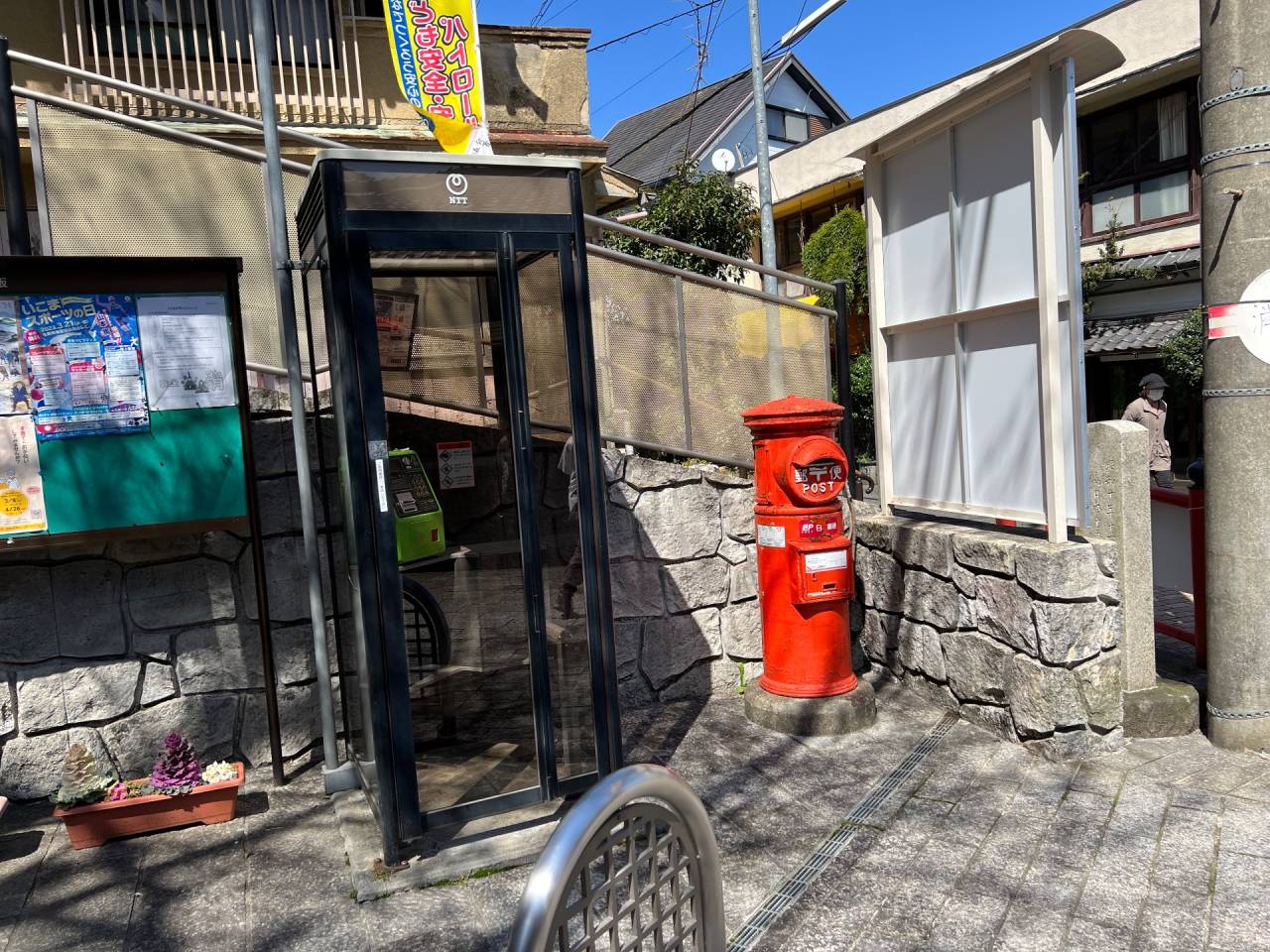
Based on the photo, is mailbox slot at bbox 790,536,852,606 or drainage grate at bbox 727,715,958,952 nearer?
drainage grate at bbox 727,715,958,952

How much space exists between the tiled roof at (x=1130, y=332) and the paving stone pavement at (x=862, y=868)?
1183cm

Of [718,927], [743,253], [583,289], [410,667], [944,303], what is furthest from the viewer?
[743,253]

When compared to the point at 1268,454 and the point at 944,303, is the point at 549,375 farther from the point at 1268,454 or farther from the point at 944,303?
the point at 1268,454

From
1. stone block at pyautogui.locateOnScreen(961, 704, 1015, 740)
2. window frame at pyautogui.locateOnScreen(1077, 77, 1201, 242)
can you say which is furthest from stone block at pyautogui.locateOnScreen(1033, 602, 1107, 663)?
window frame at pyautogui.locateOnScreen(1077, 77, 1201, 242)

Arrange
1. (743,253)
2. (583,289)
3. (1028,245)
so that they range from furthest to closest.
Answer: (743,253) < (1028,245) < (583,289)

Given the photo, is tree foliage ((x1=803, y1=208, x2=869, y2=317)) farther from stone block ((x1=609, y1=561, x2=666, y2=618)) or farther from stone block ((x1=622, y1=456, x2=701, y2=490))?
stone block ((x1=609, y1=561, x2=666, y2=618))

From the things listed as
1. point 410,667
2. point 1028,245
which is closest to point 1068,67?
point 1028,245

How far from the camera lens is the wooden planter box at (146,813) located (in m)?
3.68

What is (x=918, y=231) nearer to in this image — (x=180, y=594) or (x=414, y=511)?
(x=414, y=511)

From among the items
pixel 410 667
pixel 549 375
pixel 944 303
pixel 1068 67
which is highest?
pixel 1068 67

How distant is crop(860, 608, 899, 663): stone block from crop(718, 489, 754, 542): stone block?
0.90m

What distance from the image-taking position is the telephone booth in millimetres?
3330

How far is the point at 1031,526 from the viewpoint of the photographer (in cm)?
447

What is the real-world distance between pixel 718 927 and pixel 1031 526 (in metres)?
3.17
